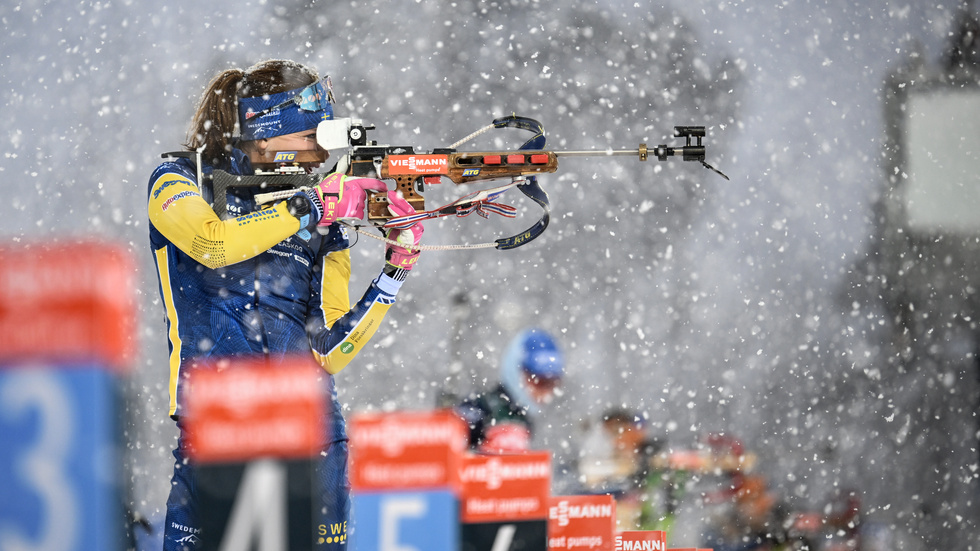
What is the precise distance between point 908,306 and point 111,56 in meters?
5.50

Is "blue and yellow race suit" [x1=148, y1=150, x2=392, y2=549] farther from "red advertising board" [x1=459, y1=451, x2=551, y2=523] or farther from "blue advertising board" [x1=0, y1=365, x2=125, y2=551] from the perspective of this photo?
"blue advertising board" [x1=0, y1=365, x2=125, y2=551]

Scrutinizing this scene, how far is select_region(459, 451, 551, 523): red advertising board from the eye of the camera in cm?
188

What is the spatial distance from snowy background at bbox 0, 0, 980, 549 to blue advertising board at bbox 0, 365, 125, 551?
559 cm

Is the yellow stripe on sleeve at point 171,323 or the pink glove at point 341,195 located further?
the pink glove at point 341,195

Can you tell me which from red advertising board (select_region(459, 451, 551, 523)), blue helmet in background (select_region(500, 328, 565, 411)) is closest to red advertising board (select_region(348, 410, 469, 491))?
red advertising board (select_region(459, 451, 551, 523))

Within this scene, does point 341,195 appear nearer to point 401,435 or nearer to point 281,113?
point 281,113

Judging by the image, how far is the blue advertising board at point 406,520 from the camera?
1170 millimetres

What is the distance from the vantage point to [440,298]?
6945mm

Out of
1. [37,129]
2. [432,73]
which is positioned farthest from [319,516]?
[432,73]

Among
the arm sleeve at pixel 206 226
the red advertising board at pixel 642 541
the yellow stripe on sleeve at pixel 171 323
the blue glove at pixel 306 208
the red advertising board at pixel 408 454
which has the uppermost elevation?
the blue glove at pixel 306 208

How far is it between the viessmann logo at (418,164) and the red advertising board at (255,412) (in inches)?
60.8

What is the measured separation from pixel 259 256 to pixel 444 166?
521 mm

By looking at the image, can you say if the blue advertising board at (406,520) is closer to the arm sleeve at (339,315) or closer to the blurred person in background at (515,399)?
the arm sleeve at (339,315)

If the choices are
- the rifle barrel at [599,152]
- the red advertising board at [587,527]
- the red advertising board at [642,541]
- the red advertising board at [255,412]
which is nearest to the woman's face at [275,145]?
the rifle barrel at [599,152]
